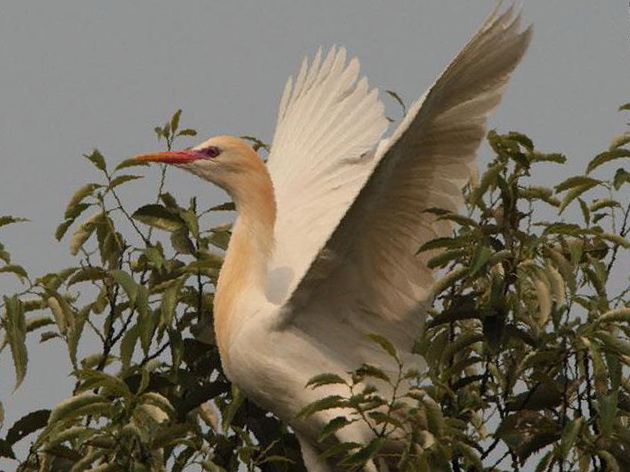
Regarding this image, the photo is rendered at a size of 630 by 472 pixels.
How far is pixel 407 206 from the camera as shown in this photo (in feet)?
21.2

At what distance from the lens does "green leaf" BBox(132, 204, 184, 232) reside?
6891 mm

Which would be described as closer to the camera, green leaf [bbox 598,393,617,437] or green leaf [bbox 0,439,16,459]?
green leaf [bbox 598,393,617,437]

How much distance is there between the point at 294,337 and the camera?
22.0 feet

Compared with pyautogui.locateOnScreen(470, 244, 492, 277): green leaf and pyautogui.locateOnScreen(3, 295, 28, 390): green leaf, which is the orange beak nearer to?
pyautogui.locateOnScreen(3, 295, 28, 390): green leaf

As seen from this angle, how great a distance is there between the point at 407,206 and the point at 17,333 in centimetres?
143

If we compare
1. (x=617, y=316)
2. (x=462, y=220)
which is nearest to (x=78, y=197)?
(x=462, y=220)

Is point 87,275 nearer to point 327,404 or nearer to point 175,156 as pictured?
point 175,156

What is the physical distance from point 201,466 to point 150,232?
1.28 m

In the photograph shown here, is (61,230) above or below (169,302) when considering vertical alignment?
above

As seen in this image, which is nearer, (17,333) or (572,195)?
(17,333)

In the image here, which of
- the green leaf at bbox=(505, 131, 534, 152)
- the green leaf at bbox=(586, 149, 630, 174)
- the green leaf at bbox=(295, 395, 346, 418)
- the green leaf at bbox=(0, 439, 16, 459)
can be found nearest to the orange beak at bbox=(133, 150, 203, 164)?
the green leaf at bbox=(0, 439, 16, 459)

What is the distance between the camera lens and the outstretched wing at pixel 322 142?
815 centimetres

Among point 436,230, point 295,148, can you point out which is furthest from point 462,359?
point 295,148

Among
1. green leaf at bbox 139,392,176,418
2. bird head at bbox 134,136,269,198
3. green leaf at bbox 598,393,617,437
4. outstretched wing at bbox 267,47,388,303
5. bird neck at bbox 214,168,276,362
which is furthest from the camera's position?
outstretched wing at bbox 267,47,388,303
